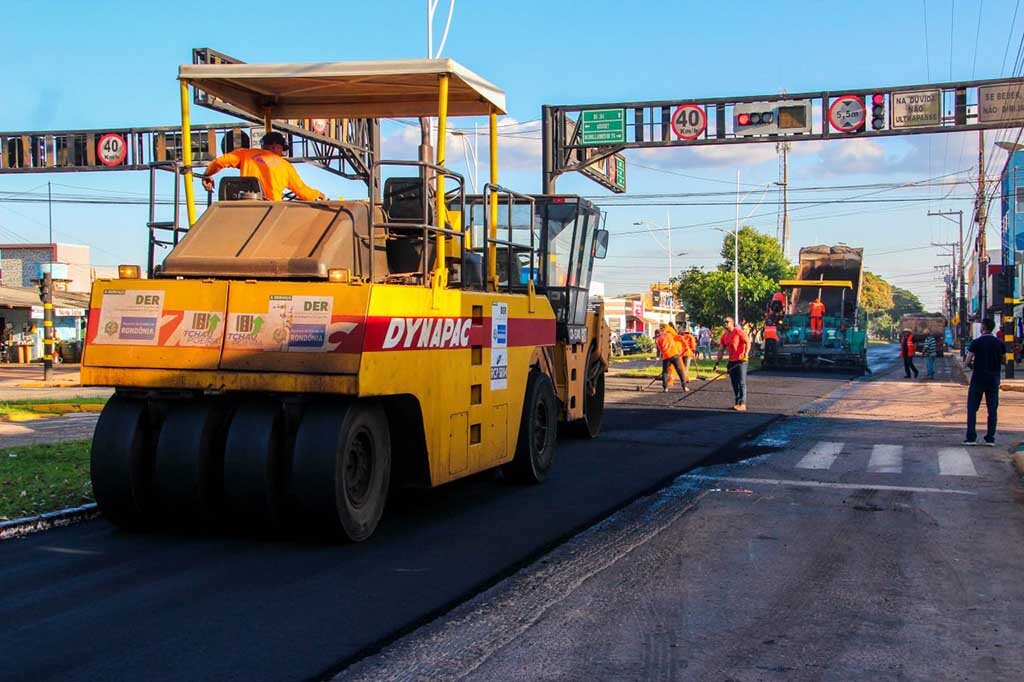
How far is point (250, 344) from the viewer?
22.1 feet

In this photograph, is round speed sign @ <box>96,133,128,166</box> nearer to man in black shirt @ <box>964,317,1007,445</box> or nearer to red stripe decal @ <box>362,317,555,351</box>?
red stripe decal @ <box>362,317,555,351</box>

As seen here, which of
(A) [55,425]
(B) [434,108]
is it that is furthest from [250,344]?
(A) [55,425]

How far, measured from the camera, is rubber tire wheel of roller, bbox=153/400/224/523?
696cm

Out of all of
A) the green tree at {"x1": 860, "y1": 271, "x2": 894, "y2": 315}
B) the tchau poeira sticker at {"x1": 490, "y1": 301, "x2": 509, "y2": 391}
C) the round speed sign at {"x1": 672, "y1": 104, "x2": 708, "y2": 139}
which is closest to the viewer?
the tchau poeira sticker at {"x1": 490, "y1": 301, "x2": 509, "y2": 391}

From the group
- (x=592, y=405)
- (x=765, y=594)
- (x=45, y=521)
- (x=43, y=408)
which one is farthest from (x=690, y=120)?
(x=765, y=594)

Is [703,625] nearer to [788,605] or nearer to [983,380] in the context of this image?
[788,605]

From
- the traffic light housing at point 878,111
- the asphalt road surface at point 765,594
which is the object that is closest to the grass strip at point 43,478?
the asphalt road surface at point 765,594

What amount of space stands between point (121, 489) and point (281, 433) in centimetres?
123

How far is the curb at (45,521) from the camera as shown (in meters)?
7.40

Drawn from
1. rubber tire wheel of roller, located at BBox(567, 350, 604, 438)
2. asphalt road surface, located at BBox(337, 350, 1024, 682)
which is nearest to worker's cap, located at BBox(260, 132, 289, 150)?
asphalt road surface, located at BBox(337, 350, 1024, 682)

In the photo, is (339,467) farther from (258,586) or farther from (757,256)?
(757,256)

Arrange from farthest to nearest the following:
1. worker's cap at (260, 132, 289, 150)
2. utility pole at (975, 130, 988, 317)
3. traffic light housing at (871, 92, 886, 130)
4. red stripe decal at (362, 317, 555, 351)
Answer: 1. utility pole at (975, 130, 988, 317)
2. traffic light housing at (871, 92, 886, 130)
3. worker's cap at (260, 132, 289, 150)
4. red stripe decal at (362, 317, 555, 351)

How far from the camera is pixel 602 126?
86.6 feet

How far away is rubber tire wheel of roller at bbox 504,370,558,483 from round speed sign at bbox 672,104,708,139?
16.9 meters
